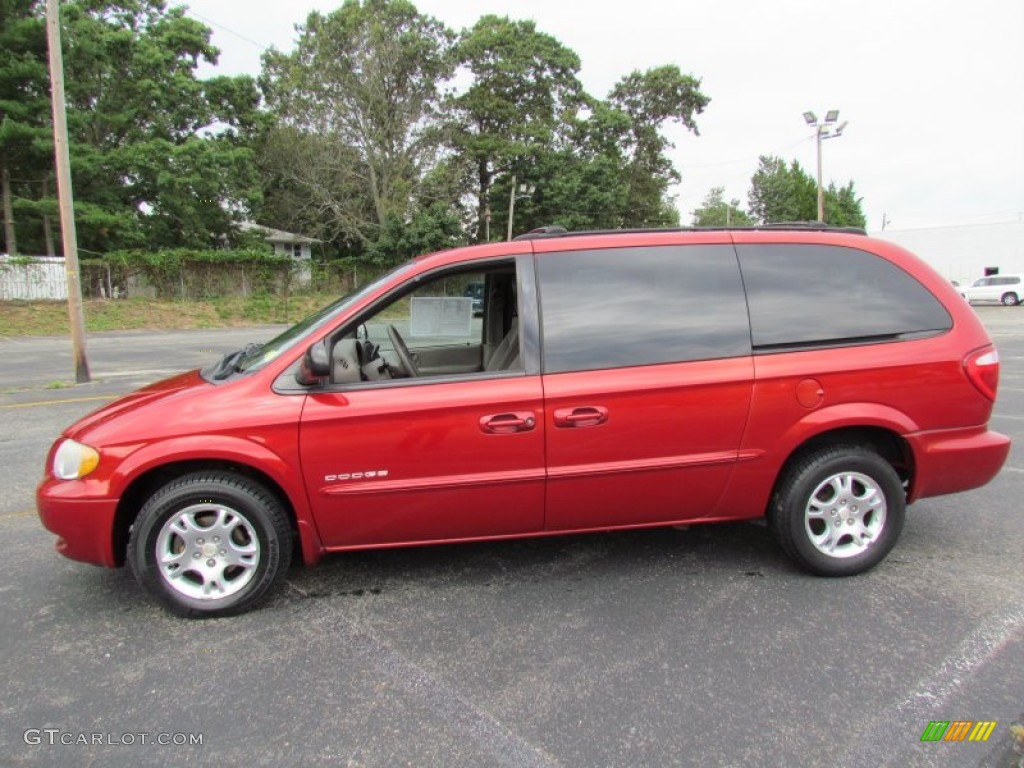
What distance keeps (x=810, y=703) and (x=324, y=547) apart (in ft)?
7.12

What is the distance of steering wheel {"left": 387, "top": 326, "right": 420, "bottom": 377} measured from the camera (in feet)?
11.8

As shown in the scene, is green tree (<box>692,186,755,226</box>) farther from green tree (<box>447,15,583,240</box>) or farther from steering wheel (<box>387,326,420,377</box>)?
steering wheel (<box>387,326,420,377</box>)

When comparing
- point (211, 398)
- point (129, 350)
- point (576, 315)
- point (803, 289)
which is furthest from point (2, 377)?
point (803, 289)

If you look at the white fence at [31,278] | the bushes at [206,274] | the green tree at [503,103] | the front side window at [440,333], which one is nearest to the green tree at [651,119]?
the green tree at [503,103]

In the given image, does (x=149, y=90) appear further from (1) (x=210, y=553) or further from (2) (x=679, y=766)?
(2) (x=679, y=766)

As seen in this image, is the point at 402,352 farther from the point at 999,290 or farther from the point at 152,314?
the point at 999,290

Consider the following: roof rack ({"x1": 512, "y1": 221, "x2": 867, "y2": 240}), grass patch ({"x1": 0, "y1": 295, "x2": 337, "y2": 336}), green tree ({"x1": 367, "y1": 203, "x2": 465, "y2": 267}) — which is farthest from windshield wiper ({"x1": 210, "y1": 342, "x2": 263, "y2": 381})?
green tree ({"x1": 367, "y1": 203, "x2": 465, "y2": 267})

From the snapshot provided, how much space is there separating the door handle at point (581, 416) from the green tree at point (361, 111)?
34237 millimetres

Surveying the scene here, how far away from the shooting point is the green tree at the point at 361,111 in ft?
114

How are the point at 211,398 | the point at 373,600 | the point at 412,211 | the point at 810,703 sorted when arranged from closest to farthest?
the point at 810,703
the point at 211,398
the point at 373,600
the point at 412,211

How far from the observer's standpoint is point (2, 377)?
11.6m

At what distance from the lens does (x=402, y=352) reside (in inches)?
151

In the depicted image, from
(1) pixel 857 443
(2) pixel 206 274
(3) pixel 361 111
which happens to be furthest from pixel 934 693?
(3) pixel 361 111

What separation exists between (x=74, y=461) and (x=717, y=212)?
97.4 m
